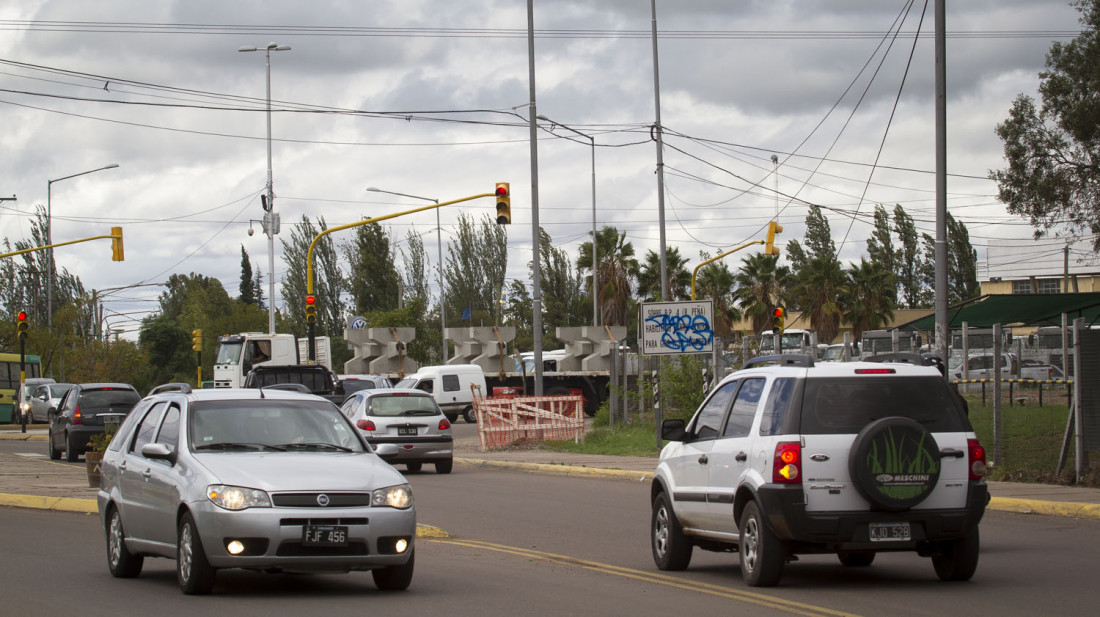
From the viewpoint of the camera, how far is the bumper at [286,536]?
28.9ft

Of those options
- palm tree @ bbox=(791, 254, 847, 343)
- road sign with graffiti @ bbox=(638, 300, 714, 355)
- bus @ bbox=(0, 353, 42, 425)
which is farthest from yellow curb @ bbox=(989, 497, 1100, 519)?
palm tree @ bbox=(791, 254, 847, 343)

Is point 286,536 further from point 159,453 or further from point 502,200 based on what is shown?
point 502,200

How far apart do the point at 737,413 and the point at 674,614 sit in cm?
216

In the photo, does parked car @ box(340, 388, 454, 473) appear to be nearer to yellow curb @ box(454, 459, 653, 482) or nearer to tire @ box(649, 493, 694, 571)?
yellow curb @ box(454, 459, 653, 482)

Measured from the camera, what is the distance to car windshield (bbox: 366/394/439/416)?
24.2 metres

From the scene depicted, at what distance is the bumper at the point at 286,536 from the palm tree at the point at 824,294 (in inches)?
2254

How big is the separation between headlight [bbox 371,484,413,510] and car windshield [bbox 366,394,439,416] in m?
14.8

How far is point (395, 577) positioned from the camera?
9578 millimetres

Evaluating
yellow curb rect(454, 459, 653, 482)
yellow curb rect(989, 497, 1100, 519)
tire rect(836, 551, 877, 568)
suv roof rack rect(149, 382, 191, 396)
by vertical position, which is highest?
suv roof rack rect(149, 382, 191, 396)

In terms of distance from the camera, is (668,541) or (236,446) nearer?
(236,446)

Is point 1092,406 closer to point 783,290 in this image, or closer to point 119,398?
point 119,398

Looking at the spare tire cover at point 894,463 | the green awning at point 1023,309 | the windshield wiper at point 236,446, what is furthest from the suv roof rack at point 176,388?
the green awning at point 1023,309

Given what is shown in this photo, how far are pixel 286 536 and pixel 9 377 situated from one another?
165 feet

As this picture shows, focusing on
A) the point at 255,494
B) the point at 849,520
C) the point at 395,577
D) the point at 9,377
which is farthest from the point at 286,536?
the point at 9,377
